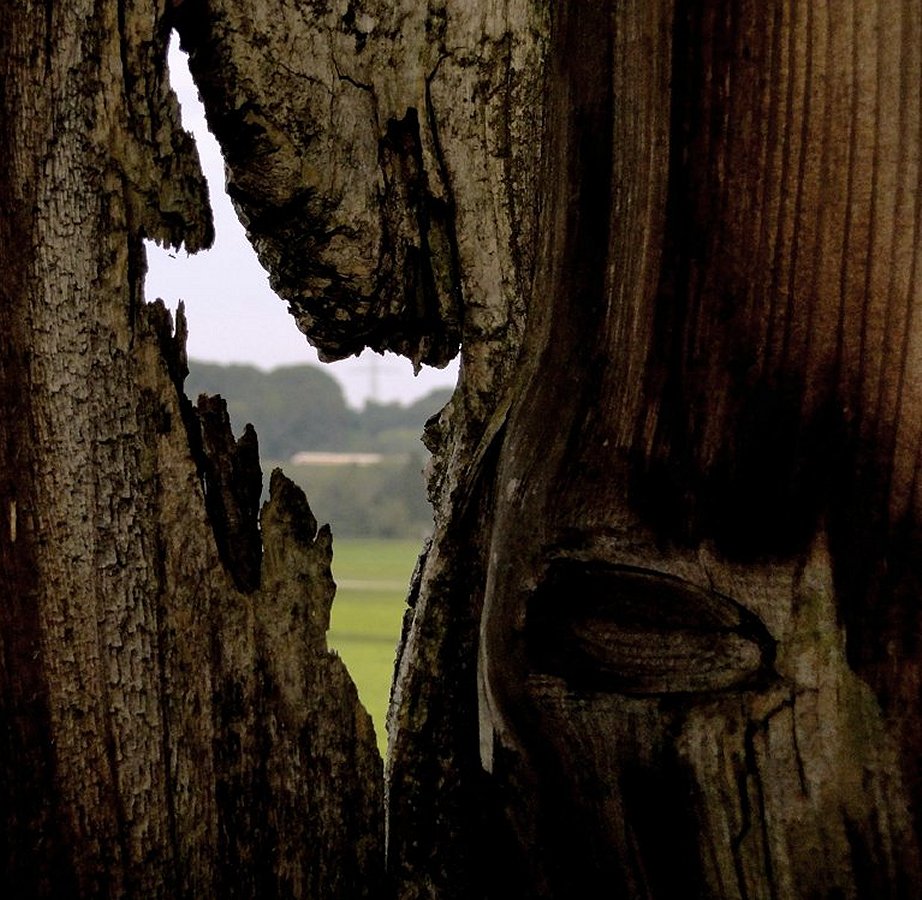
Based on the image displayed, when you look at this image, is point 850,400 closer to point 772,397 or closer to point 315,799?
point 772,397

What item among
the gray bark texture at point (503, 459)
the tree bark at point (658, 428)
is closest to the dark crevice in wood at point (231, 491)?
the gray bark texture at point (503, 459)

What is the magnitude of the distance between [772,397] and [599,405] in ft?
0.31

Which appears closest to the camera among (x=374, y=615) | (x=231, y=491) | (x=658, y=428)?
(x=658, y=428)

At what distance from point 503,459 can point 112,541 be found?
24 cm

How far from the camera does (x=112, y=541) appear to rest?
2.28ft

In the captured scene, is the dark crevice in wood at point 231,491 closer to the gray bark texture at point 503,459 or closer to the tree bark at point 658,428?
the gray bark texture at point 503,459

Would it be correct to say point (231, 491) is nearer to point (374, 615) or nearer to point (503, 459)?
point (503, 459)

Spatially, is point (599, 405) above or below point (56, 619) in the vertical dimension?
above

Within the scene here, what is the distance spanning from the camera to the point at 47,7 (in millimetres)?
693

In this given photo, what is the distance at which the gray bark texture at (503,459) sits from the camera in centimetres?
59

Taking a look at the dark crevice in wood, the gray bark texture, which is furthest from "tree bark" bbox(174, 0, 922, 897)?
the dark crevice in wood

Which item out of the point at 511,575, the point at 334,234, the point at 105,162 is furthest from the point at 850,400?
the point at 105,162

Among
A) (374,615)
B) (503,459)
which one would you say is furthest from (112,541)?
(374,615)

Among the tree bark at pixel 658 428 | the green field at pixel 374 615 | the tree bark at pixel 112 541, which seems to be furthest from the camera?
the green field at pixel 374 615
